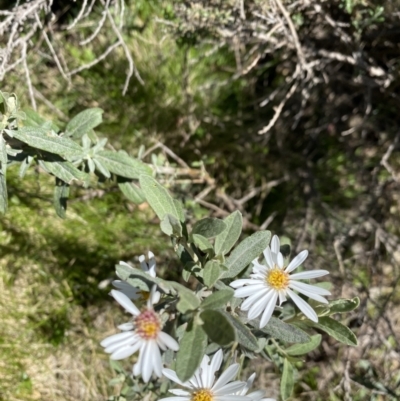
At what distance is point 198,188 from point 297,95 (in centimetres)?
56

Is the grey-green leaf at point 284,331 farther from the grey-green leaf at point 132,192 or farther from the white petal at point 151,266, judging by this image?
the grey-green leaf at point 132,192

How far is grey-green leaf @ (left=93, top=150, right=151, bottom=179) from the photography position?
1.29 m

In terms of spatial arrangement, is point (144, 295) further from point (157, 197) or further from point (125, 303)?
point (157, 197)


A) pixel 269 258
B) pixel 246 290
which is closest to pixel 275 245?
pixel 269 258

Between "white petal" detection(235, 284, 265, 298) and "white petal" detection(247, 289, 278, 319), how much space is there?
22 millimetres

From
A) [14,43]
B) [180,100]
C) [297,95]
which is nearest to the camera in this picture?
[14,43]

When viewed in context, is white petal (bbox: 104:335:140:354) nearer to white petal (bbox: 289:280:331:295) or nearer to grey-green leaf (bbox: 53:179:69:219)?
white petal (bbox: 289:280:331:295)

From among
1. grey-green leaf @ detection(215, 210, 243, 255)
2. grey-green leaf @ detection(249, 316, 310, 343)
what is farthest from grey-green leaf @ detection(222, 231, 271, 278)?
grey-green leaf @ detection(249, 316, 310, 343)

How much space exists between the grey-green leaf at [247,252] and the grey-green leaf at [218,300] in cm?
14

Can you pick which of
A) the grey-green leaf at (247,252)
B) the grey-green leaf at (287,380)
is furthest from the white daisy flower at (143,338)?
the grey-green leaf at (287,380)

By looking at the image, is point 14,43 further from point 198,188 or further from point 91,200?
point 198,188

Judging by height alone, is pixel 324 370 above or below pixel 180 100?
below

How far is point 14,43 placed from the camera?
4.67ft

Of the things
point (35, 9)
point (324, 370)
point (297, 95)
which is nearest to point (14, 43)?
point (35, 9)
